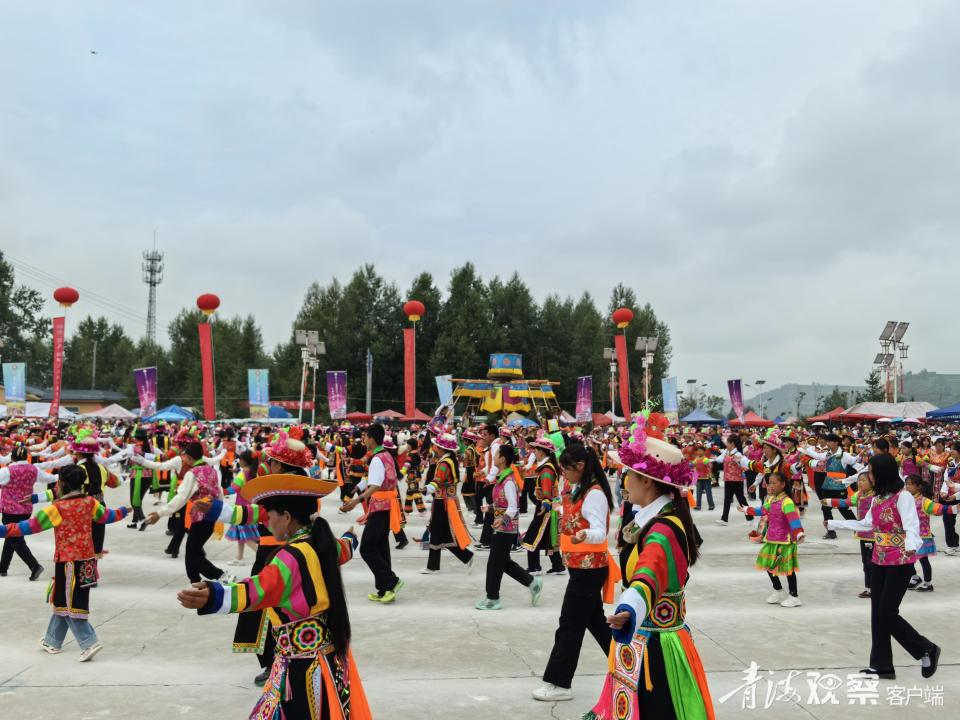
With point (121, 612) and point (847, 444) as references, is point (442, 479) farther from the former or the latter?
point (847, 444)

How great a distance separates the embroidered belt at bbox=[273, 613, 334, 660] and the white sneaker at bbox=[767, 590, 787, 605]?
709cm

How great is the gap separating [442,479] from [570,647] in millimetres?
5114

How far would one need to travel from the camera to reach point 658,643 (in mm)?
3697

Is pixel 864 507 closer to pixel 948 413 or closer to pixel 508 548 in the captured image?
pixel 508 548

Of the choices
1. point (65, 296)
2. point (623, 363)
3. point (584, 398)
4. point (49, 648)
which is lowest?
point (49, 648)

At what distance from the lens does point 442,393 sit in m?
46.9

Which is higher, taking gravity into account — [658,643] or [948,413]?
[948,413]

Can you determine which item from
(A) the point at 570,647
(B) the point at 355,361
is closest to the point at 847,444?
(A) the point at 570,647

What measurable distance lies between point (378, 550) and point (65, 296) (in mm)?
34115

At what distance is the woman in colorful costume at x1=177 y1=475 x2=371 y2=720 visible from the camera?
3.36 metres

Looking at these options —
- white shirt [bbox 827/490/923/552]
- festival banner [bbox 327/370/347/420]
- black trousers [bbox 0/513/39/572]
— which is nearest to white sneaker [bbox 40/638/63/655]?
black trousers [bbox 0/513/39/572]

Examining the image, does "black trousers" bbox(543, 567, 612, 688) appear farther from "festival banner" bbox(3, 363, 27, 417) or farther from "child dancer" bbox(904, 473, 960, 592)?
"festival banner" bbox(3, 363, 27, 417)

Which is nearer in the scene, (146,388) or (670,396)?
(146,388)

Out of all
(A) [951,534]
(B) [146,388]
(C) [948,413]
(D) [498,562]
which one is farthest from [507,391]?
(D) [498,562]
